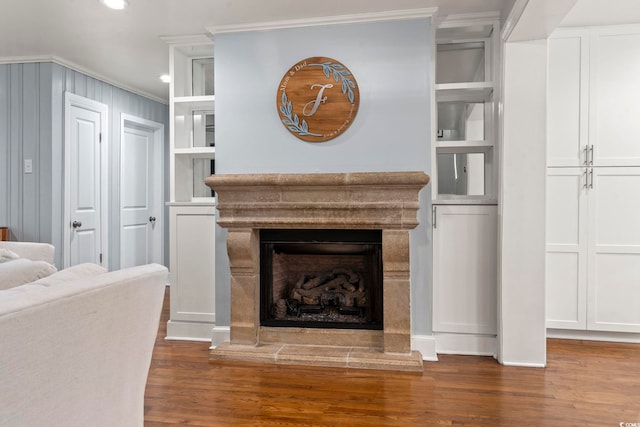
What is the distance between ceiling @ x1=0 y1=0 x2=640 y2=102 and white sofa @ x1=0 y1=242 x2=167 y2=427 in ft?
7.22

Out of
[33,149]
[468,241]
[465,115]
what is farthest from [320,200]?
[33,149]

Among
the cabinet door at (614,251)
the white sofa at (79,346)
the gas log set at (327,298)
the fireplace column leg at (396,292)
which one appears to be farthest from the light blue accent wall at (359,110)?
the white sofa at (79,346)

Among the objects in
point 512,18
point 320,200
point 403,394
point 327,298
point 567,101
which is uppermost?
point 512,18

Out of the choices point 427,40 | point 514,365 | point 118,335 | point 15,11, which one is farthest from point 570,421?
point 15,11

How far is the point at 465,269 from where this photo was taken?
3176 mm

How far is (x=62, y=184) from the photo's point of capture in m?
4.10

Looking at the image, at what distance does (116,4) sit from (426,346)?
301 centimetres

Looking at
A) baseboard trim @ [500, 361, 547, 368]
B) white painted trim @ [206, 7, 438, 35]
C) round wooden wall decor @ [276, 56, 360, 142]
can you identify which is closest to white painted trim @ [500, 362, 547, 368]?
baseboard trim @ [500, 361, 547, 368]

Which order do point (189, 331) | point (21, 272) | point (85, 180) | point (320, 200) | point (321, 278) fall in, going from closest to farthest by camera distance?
point (21, 272), point (320, 200), point (321, 278), point (189, 331), point (85, 180)

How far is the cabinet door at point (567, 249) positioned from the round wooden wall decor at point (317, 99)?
1.64 metres

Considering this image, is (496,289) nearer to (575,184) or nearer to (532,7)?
(575,184)

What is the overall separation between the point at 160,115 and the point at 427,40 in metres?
3.73

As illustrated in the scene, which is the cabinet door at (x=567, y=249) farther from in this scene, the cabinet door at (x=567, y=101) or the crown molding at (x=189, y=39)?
the crown molding at (x=189, y=39)

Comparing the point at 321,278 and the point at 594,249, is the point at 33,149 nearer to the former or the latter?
the point at 321,278
